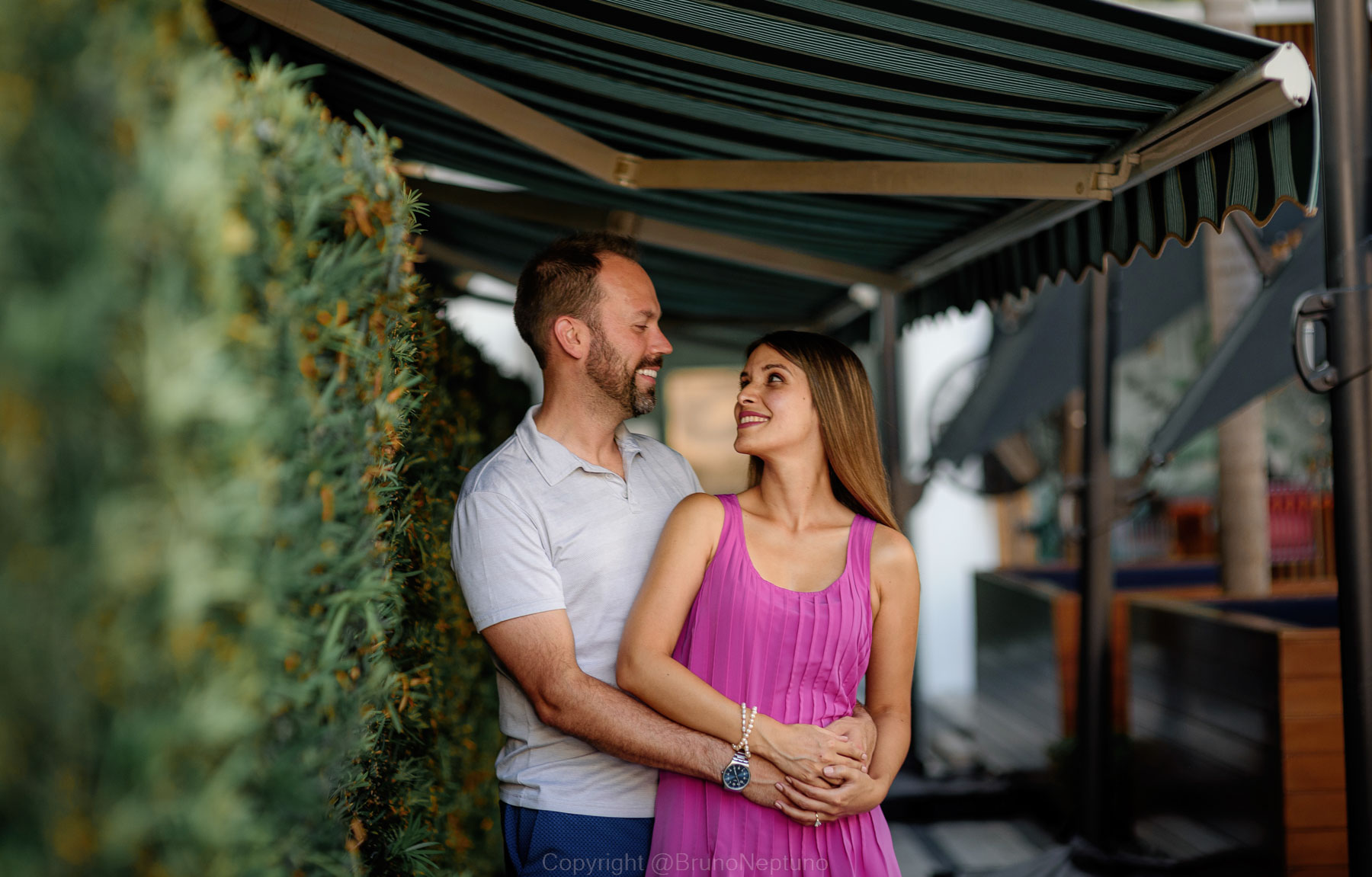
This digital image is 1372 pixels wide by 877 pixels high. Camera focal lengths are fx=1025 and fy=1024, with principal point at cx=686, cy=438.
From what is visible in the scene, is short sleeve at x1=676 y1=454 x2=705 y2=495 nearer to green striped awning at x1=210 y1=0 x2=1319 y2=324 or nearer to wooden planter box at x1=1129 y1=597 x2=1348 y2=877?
green striped awning at x1=210 y1=0 x2=1319 y2=324

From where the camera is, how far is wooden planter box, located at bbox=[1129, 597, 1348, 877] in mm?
3336

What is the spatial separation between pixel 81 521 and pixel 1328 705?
12.1 feet

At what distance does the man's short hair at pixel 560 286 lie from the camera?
225 cm

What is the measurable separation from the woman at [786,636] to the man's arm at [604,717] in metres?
0.03

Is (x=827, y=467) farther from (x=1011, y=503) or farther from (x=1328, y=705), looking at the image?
(x=1011, y=503)

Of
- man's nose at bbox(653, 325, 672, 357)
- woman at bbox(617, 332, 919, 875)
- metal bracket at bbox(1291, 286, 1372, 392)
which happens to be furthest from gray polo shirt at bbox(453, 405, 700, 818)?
metal bracket at bbox(1291, 286, 1372, 392)

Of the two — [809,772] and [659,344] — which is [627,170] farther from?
[809,772]

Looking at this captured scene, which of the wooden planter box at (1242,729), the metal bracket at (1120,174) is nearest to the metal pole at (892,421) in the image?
the wooden planter box at (1242,729)

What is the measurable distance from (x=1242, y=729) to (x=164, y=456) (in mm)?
3811

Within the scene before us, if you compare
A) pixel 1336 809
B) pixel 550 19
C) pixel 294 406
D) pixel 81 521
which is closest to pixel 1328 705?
pixel 1336 809

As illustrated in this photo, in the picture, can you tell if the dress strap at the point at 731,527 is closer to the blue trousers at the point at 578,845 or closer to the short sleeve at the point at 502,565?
the short sleeve at the point at 502,565

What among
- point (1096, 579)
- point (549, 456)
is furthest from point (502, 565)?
point (1096, 579)

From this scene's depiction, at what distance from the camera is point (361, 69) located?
8.50ft

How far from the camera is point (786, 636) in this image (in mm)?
1943
